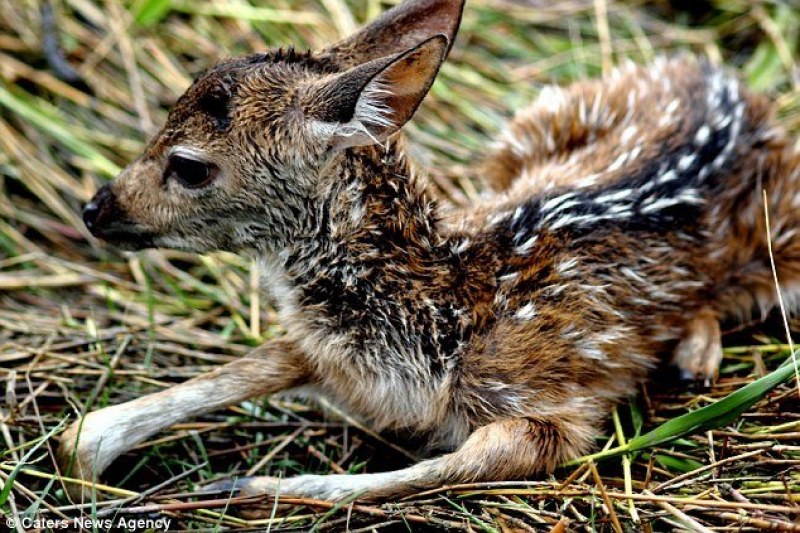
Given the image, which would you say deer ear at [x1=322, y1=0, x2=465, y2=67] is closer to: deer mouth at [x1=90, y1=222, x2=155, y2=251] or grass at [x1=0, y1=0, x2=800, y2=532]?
deer mouth at [x1=90, y1=222, x2=155, y2=251]

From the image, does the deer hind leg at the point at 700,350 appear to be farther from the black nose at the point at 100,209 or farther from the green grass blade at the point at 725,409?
the black nose at the point at 100,209

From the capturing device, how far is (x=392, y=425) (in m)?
4.01

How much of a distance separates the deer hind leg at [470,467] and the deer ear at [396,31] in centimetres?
164

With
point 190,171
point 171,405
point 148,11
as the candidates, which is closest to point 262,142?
point 190,171

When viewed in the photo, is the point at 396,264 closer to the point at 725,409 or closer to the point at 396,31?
the point at 396,31

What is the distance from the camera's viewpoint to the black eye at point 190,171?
12.9 feet

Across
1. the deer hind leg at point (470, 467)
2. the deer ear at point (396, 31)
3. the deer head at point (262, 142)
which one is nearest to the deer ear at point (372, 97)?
the deer head at point (262, 142)

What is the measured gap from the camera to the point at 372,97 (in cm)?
369

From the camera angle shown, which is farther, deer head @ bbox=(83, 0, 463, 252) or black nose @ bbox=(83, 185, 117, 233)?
black nose @ bbox=(83, 185, 117, 233)

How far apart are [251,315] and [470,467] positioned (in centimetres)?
183

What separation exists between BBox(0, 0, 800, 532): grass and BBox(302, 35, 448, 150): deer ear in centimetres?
129

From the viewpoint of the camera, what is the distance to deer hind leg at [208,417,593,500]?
3641 mm

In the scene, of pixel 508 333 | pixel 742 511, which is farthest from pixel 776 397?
pixel 508 333

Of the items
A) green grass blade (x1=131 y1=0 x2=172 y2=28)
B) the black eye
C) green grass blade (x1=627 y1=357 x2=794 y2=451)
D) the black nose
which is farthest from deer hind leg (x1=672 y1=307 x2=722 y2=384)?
green grass blade (x1=131 y1=0 x2=172 y2=28)
